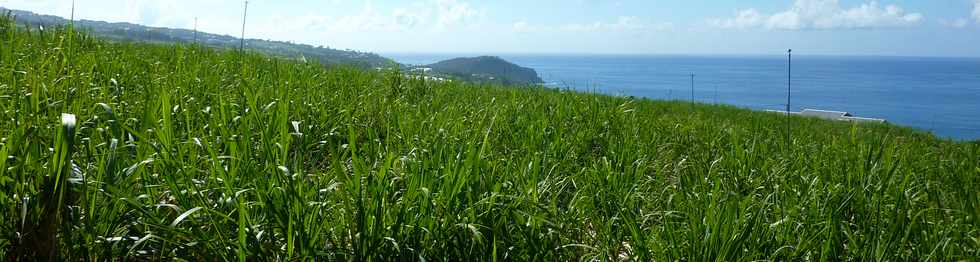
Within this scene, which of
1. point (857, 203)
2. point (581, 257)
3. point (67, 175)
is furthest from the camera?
point (857, 203)

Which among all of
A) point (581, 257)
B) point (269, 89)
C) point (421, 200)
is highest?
point (269, 89)

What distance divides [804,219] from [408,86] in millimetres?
4857

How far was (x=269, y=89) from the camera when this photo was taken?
4691 millimetres

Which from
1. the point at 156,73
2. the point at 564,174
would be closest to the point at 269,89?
the point at 156,73

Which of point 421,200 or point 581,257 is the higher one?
point 421,200

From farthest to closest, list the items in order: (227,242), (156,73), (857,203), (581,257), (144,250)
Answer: (156,73), (857,203), (581,257), (144,250), (227,242)

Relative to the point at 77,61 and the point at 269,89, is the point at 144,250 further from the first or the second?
the point at 77,61

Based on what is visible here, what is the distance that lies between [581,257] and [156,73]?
13.7 ft

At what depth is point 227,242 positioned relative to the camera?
77.8 inches

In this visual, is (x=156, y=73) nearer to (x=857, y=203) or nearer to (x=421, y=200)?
(x=421, y=200)

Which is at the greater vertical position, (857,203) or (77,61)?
(77,61)

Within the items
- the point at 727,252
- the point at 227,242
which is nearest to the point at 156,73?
the point at 227,242

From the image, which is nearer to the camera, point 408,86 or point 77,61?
point 77,61

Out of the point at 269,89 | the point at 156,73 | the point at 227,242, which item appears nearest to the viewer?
the point at 227,242
